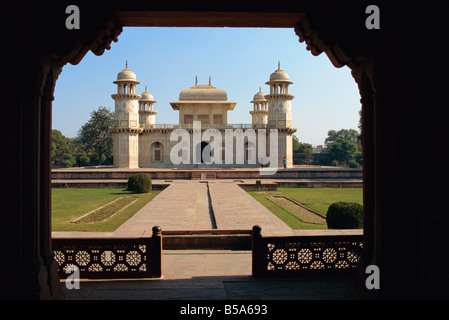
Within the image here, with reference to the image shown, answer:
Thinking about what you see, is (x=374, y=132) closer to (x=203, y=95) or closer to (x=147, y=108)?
(x=203, y=95)

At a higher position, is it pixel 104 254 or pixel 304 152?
pixel 304 152

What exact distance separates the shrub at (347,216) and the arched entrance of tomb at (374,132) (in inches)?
159

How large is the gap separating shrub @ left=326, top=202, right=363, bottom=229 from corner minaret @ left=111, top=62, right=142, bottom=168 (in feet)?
81.8

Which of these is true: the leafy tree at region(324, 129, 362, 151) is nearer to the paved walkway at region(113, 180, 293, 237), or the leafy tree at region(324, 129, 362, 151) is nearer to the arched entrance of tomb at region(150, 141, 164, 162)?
the arched entrance of tomb at region(150, 141, 164, 162)

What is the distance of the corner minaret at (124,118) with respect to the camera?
97.9ft

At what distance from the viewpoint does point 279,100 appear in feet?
101

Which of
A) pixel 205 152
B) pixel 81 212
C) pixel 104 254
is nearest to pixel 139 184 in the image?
pixel 81 212

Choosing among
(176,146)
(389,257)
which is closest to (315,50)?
(389,257)

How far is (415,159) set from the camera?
295 cm

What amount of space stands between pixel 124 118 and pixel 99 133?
15.7 meters

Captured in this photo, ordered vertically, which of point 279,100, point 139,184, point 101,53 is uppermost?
point 279,100
